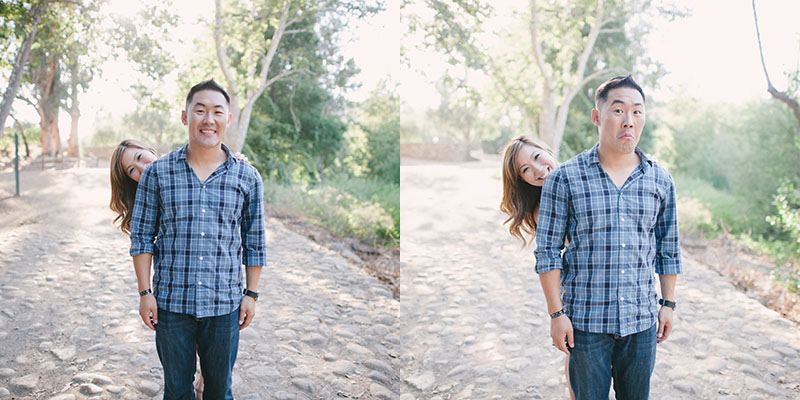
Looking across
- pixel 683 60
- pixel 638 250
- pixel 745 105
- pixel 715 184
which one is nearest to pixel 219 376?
pixel 638 250

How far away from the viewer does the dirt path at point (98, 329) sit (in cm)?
289

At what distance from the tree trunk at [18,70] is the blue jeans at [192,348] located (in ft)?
6.76

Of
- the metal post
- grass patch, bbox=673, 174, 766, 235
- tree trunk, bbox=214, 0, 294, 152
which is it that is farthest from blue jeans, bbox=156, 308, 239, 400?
grass patch, bbox=673, 174, 766, 235

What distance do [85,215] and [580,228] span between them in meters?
3.34

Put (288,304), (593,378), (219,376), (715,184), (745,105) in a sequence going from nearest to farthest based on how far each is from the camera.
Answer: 1. (593,378)
2. (219,376)
3. (288,304)
4. (745,105)
5. (715,184)

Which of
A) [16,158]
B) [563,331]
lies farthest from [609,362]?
[16,158]

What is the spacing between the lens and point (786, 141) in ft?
31.2

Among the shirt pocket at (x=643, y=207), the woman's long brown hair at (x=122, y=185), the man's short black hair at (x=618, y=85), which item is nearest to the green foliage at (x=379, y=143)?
the woman's long brown hair at (x=122, y=185)

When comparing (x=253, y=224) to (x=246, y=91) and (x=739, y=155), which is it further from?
(x=739, y=155)

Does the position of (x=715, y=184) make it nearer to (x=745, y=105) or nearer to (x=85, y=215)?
(x=745, y=105)

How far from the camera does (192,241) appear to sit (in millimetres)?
2016

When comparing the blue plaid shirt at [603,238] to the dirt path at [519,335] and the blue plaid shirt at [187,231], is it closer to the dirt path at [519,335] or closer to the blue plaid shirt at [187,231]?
the blue plaid shirt at [187,231]

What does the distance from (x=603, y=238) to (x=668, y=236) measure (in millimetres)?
288

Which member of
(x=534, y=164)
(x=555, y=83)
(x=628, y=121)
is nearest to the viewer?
(x=628, y=121)
